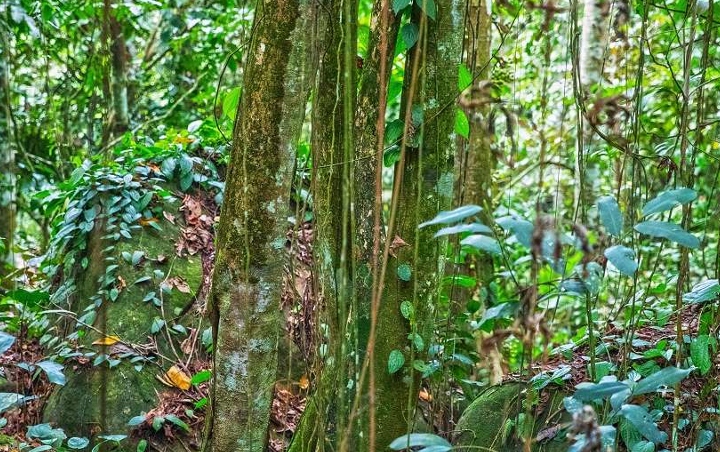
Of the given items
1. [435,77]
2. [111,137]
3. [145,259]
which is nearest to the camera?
[435,77]

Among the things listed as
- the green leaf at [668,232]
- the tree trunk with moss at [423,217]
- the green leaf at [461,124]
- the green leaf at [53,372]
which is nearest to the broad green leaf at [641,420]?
the green leaf at [668,232]

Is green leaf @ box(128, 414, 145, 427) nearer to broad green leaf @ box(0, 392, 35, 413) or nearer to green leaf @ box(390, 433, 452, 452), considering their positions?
broad green leaf @ box(0, 392, 35, 413)

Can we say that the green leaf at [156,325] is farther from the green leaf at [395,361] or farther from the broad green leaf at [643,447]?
the broad green leaf at [643,447]

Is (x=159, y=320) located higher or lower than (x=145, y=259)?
lower

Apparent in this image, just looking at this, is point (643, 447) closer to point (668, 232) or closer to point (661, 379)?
point (661, 379)

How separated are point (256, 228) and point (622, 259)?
1118mm

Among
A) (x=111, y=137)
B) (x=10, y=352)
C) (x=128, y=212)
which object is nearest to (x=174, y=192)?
(x=128, y=212)

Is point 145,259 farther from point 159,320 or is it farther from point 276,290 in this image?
point 276,290

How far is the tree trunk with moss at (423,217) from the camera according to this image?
2451 mm

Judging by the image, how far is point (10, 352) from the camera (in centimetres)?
382

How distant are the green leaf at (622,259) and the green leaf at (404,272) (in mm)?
959

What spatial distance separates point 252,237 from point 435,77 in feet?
2.74

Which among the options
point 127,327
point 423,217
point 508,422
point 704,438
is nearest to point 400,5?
point 423,217

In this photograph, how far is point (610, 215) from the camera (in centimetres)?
175
